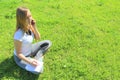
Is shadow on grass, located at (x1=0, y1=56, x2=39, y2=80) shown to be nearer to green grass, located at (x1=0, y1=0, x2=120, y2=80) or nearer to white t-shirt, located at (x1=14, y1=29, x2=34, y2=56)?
green grass, located at (x1=0, y1=0, x2=120, y2=80)

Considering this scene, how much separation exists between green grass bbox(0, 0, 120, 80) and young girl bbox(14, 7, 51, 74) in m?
0.32

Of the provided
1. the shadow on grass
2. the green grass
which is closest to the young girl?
the shadow on grass

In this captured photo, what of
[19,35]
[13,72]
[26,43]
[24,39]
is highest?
[19,35]

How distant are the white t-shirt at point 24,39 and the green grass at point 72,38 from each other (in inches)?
20.1

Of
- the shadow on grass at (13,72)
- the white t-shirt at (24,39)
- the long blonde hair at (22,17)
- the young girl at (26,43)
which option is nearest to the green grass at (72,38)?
the shadow on grass at (13,72)

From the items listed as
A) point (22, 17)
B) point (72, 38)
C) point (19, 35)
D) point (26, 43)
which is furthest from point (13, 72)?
point (72, 38)

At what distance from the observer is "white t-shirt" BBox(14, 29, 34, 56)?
5.69 metres

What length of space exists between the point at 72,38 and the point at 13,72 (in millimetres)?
2040

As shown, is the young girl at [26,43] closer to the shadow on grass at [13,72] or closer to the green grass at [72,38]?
the shadow on grass at [13,72]

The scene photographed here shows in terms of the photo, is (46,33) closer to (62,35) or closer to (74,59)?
(62,35)

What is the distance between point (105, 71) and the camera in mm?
→ 6395

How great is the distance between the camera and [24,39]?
19.1ft

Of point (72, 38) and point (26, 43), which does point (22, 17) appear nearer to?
point (26, 43)

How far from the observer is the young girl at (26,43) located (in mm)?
5547
